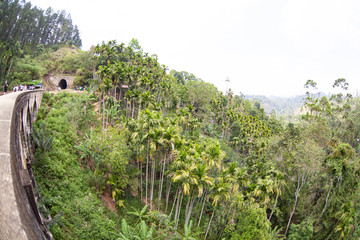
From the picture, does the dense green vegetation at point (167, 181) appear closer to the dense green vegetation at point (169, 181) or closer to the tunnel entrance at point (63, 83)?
the dense green vegetation at point (169, 181)

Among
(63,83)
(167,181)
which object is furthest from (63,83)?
(167,181)

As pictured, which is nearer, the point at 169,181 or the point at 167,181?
the point at 167,181

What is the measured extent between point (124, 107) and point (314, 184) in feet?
100

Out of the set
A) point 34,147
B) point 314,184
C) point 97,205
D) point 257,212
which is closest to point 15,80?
point 34,147

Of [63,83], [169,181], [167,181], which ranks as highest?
[63,83]

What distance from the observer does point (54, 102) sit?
2841cm

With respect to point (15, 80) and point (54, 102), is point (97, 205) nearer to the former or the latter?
point (54, 102)

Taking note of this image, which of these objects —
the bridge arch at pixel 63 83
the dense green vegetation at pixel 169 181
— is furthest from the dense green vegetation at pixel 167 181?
the bridge arch at pixel 63 83

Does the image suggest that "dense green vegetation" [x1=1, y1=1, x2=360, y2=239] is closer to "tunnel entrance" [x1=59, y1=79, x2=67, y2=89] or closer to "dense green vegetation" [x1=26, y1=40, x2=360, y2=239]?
"dense green vegetation" [x1=26, y1=40, x2=360, y2=239]

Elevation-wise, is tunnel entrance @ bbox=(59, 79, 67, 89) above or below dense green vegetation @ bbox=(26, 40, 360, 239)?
above

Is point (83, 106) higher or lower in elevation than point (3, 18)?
lower

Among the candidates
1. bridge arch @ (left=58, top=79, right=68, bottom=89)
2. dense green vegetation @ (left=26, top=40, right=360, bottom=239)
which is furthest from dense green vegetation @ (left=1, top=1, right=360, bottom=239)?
bridge arch @ (left=58, top=79, right=68, bottom=89)

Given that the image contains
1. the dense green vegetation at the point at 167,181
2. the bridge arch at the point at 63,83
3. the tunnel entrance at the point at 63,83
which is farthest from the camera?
the tunnel entrance at the point at 63,83

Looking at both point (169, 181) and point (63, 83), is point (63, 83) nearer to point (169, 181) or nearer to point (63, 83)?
point (63, 83)
